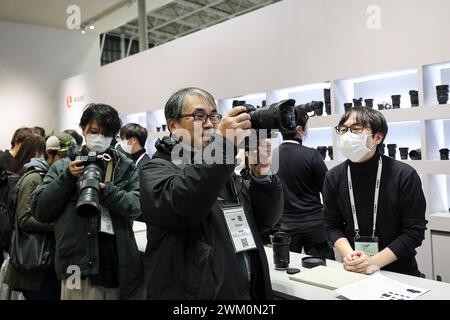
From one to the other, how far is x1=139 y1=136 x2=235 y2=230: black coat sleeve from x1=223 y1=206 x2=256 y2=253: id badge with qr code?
0.13m

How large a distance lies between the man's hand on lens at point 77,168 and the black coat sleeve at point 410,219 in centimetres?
134

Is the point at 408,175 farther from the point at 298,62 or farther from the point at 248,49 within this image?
the point at 248,49

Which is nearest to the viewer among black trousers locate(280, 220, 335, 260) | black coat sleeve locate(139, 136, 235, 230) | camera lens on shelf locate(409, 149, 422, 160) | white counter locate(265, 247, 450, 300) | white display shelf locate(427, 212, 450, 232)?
black coat sleeve locate(139, 136, 235, 230)

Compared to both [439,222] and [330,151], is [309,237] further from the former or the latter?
[330,151]

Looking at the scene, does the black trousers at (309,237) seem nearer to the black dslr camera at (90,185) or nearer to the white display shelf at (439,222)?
the white display shelf at (439,222)

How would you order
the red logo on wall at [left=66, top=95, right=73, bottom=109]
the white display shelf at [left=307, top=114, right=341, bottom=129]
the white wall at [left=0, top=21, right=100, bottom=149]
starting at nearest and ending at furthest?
the white display shelf at [left=307, top=114, right=341, bottom=129] → the white wall at [left=0, top=21, right=100, bottom=149] → the red logo on wall at [left=66, top=95, right=73, bottom=109]

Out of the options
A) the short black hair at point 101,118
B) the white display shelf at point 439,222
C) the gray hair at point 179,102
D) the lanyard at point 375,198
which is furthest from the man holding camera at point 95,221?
the white display shelf at point 439,222

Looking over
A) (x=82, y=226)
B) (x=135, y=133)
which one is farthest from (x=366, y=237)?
(x=135, y=133)

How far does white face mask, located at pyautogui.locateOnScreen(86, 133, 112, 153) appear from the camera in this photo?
1852mm

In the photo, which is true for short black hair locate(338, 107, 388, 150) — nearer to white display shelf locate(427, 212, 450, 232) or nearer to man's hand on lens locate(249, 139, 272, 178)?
man's hand on lens locate(249, 139, 272, 178)

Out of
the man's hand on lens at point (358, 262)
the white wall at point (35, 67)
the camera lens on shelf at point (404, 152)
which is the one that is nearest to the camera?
the man's hand on lens at point (358, 262)

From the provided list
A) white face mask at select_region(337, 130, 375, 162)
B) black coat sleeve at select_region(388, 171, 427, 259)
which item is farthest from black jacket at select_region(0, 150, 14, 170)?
black coat sleeve at select_region(388, 171, 427, 259)

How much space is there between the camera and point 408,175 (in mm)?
1772

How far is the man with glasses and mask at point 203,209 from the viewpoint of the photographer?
107 centimetres
